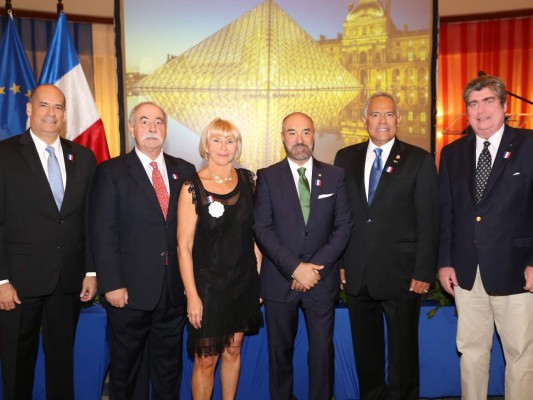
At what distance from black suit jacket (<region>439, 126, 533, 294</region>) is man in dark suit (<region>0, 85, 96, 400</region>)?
2.10m

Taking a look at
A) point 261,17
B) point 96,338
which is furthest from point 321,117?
point 96,338

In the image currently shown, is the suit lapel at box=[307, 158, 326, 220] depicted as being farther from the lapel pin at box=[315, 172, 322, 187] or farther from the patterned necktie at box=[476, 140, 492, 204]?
the patterned necktie at box=[476, 140, 492, 204]

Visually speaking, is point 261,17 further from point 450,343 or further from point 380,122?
point 450,343

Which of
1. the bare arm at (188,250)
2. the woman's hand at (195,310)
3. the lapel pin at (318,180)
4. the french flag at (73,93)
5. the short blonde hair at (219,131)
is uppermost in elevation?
the french flag at (73,93)

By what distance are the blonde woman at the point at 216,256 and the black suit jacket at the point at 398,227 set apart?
0.66 meters

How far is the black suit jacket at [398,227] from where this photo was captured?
2.74 meters

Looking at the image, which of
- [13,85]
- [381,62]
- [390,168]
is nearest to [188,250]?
[390,168]

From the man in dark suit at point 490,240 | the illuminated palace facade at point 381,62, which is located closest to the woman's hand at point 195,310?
the man in dark suit at point 490,240

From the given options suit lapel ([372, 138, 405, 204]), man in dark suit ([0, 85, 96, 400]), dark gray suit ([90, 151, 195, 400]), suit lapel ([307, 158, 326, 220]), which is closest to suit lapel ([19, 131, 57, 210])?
man in dark suit ([0, 85, 96, 400])

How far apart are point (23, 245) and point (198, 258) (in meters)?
0.93

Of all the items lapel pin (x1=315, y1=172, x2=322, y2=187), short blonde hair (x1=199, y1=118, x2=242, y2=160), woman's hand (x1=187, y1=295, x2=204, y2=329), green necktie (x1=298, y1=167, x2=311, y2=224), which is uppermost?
short blonde hair (x1=199, y1=118, x2=242, y2=160)

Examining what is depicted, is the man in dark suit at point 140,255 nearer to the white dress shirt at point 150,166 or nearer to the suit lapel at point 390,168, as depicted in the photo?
the white dress shirt at point 150,166

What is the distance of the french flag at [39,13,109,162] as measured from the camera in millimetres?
4383

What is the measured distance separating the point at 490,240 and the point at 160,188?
70.5 inches
